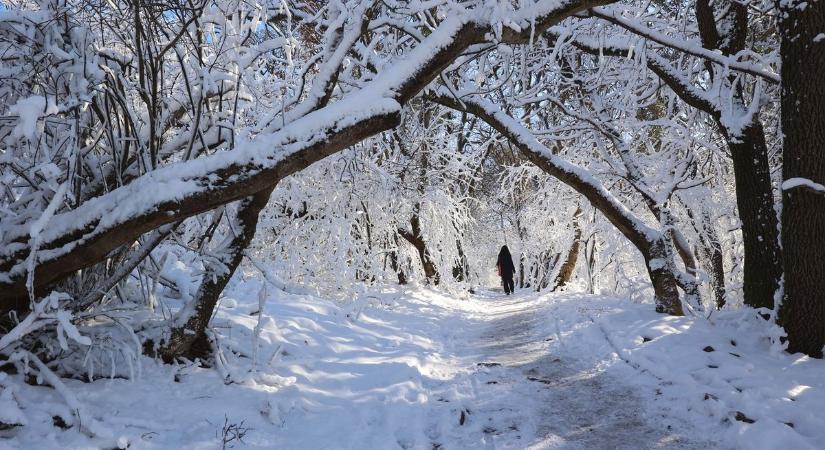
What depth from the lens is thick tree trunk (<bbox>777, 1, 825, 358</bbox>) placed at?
166 inches

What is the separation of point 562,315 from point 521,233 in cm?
1481

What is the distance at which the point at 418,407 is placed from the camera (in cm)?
437

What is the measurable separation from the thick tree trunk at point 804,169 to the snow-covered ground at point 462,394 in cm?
41

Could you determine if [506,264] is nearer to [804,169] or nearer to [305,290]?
[305,290]

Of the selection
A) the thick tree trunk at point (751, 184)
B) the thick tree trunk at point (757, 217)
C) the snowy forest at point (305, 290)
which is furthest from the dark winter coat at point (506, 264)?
the thick tree trunk at point (757, 217)

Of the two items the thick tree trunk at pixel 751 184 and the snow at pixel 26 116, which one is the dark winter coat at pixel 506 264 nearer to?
the thick tree trunk at pixel 751 184

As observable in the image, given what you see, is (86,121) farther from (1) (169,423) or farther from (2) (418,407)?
(2) (418,407)

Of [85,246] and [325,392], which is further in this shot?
[325,392]

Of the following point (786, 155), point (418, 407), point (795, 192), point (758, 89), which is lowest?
point (418, 407)

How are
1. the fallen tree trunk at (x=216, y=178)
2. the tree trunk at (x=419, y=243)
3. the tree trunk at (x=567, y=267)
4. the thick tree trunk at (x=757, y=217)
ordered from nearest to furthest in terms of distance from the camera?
the fallen tree trunk at (x=216, y=178), the thick tree trunk at (x=757, y=217), the tree trunk at (x=419, y=243), the tree trunk at (x=567, y=267)

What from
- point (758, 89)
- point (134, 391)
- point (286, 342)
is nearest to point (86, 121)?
point (134, 391)

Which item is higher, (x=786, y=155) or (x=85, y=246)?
(x=786, y=155)

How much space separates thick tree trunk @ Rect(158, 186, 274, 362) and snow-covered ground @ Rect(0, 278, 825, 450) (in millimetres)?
207

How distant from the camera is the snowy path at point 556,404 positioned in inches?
137
